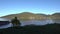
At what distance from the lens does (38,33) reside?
21.2 metres

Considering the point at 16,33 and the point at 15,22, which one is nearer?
the point at 16,33

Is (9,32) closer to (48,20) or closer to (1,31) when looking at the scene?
(1,31)

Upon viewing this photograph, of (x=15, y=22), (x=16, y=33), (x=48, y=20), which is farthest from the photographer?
(x=48, y=20)

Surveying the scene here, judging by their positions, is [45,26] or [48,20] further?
[48,20]

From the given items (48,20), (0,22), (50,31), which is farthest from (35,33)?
(0,22)

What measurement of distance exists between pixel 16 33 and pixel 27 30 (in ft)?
4.83

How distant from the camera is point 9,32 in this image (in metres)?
21.5

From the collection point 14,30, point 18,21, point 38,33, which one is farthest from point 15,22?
point 38,33

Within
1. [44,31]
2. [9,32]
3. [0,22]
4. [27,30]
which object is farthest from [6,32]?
[0,22]

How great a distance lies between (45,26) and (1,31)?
5844 millimetres

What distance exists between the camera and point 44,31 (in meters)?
21.6

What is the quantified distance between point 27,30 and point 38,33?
4.89 ft

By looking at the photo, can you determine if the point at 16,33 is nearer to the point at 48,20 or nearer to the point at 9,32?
the point at 9,32

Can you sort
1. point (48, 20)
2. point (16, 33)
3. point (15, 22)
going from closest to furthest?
1. point (16, 33)
2. point (15, 22)
3. point (48, 20)
